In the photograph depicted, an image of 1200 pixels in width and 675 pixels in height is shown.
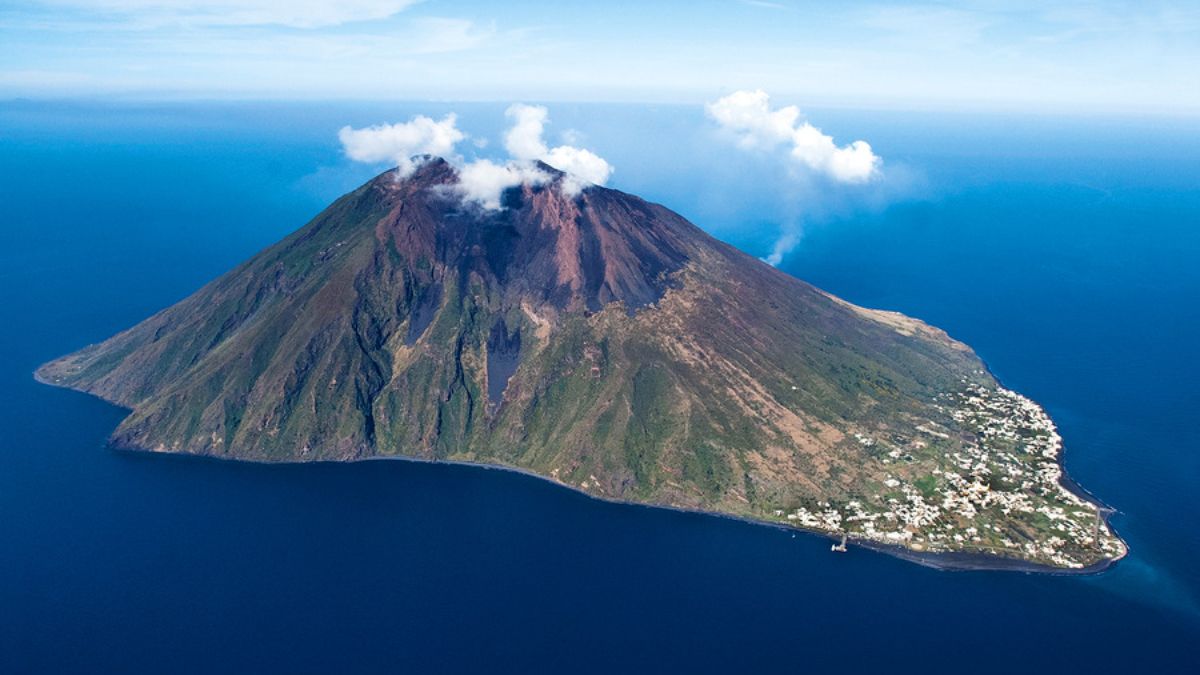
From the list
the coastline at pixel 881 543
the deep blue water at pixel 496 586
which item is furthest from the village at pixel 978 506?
the deep blue water at pixel 496 586

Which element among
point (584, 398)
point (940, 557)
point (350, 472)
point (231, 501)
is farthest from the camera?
point (584, 398)

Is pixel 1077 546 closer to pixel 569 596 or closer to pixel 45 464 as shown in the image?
pixel 569 596

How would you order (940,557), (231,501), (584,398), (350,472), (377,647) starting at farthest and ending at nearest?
(584,398)
(350,472)
(231,501)
(940,557)
(377,647)

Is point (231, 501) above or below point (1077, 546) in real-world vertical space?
below

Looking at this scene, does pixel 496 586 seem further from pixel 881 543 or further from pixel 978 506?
pixel 978 506

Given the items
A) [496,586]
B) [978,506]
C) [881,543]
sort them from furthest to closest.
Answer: [978,506] < [881,543] < [496,586]

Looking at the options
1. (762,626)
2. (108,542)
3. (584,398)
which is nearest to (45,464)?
(108,542)

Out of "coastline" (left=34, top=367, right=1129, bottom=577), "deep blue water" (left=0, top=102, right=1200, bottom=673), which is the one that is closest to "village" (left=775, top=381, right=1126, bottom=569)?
"coastline" (left=34, top=367, right=1129, bottom=577)

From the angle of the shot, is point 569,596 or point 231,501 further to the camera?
point 231,501

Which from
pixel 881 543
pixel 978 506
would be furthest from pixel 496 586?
pixel 978 506
